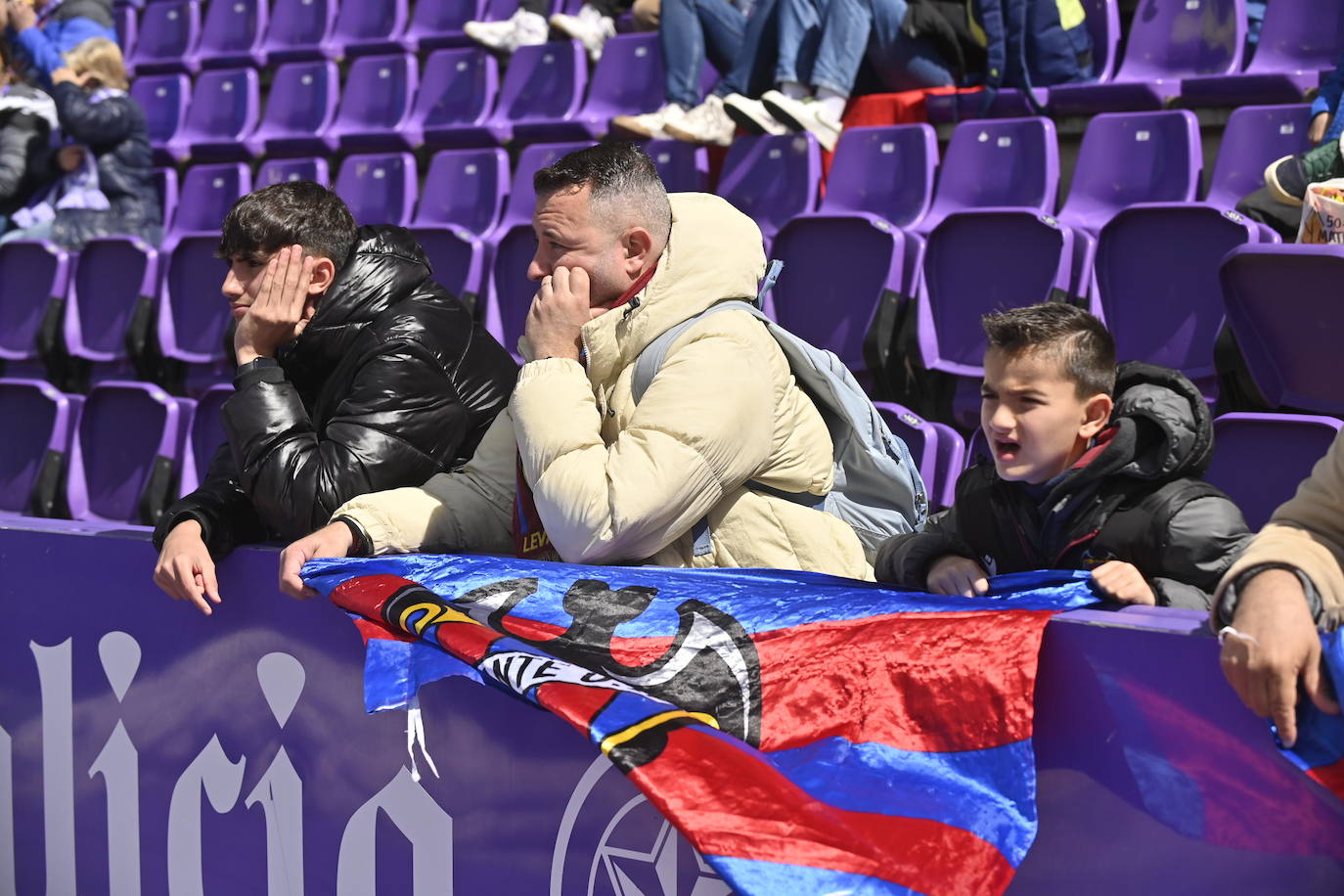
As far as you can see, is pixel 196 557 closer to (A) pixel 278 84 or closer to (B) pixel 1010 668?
(B) pixel 1010 668

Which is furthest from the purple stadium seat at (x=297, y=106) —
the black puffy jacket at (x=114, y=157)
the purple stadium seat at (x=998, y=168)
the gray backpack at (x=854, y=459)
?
the gray backpack at (x=854, y=459)

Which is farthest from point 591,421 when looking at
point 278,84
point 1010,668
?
point 278,84

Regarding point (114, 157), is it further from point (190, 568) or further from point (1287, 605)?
point (1287, 605)

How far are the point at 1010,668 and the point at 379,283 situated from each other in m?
1.58

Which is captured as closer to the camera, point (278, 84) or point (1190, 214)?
point (1190, 214)

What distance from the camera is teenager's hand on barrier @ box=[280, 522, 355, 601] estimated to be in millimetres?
2273

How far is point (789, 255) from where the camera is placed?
189 inches

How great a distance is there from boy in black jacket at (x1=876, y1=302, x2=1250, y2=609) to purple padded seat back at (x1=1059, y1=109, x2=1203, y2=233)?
123 inches

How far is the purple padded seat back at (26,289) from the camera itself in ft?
21.0

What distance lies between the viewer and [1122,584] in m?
1.72

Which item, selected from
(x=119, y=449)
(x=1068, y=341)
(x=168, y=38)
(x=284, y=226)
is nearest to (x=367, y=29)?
(x=168, y=38)

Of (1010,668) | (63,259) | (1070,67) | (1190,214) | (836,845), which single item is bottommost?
(63,259)

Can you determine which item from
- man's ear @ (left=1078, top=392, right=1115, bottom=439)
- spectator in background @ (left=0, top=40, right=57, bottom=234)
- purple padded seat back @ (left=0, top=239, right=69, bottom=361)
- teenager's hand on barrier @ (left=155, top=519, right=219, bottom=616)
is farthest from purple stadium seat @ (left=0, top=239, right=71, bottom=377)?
man's ear @ (left=1078, top=392, right=1115, bottom=439)

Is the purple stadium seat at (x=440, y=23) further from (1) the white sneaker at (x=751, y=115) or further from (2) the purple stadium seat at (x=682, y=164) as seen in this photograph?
(1) the white sneaker at (x=751, y=115)
